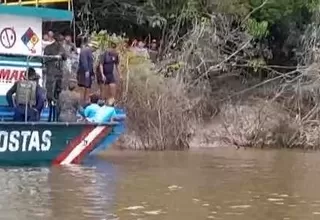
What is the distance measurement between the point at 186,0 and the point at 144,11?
120 centimetres

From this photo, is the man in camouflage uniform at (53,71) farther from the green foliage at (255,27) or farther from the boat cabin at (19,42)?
the green foliage at (255,27)

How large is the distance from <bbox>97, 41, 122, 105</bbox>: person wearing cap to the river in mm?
1561

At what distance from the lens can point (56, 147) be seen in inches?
733

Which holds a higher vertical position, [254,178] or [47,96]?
[47,96]

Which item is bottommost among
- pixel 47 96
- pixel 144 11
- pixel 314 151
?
pixel 314 151

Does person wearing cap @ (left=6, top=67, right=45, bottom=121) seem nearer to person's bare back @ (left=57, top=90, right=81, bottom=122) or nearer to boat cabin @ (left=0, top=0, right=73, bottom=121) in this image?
boat cabin @ (left=0, top=0, right=73, bottom=121)

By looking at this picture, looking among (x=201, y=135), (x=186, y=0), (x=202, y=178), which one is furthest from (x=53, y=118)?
(x=186, y=0)

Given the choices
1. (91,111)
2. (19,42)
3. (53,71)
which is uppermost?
(19,42)

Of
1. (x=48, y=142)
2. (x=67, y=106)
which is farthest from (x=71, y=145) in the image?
(x=67, y=106)

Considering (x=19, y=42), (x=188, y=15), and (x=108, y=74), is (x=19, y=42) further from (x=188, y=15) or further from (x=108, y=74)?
(x=188, y=15)

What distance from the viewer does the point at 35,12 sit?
19609 mm

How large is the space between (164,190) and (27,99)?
4.08 m

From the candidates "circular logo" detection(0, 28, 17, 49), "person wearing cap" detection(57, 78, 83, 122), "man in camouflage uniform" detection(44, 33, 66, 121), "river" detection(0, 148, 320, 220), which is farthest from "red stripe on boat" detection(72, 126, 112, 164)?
"circular logo" detection(0, 28, 17, 49)

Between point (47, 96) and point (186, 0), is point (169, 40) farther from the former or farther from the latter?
point (47, 96)
